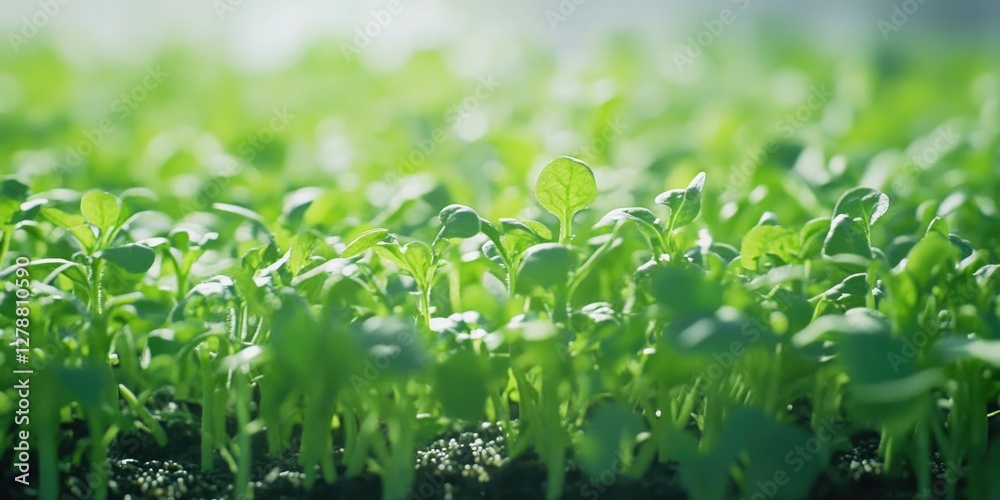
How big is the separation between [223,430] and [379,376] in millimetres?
312

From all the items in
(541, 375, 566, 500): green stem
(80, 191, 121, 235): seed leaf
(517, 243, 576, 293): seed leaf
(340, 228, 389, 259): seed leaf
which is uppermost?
(80, 191, 121, 235): seed leaf

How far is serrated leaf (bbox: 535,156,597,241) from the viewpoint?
918 millimetres

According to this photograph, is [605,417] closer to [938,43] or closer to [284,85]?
[284,85]

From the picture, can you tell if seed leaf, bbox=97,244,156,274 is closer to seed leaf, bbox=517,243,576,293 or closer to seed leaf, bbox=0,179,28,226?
seed leaf, bbox=0,179,28,226

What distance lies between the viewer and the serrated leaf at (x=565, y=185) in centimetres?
92

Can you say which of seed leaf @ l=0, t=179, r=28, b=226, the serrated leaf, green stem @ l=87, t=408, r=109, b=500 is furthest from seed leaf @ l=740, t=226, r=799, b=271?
seed leaf @ l=0, t=179, r=28, b=226

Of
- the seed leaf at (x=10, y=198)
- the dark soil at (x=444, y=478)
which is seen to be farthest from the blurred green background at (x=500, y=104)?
the dark soil at (x=444, y=478)

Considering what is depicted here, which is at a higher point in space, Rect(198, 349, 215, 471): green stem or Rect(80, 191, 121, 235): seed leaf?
Rect(80, 191, 121, 235): seed leaf

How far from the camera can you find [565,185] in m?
0.93

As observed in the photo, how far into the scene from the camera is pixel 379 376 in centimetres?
77

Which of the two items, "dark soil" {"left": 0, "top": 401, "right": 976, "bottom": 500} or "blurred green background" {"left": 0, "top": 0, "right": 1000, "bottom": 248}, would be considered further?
"blurred green background" {"left": 0, "top": 0, "right": 1000, "bottom": 248}

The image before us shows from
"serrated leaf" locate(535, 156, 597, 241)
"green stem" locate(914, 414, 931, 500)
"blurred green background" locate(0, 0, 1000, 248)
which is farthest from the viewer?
"blurred green background" locate(0, 0, 1000, 248)

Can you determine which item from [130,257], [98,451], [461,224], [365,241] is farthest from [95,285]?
[461,224]

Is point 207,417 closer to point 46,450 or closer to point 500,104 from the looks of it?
point 46,450
